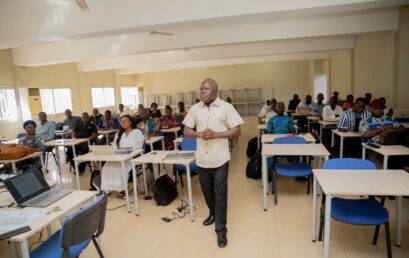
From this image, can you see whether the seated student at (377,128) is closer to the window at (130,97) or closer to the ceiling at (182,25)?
the ceiling at (182,25)

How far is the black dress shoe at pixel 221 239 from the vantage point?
2.90 m

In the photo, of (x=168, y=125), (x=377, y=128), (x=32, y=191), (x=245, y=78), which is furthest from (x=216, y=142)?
(x=245, y=78)

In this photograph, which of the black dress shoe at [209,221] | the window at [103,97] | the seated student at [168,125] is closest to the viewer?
the black dress shoe at [209,221]

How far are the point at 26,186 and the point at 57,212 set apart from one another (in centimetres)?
48

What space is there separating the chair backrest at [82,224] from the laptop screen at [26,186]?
0.69 metres

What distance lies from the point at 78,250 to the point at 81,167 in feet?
14.5

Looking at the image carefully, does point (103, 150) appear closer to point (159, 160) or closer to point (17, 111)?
point (159, 160)

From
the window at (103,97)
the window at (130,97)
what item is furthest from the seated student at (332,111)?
the window at (130,97)

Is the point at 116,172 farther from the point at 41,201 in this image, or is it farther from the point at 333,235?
the point at 333,235

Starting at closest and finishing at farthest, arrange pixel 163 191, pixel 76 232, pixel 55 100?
pixel 76 232 → pixel 163 191 → pixel 55 100

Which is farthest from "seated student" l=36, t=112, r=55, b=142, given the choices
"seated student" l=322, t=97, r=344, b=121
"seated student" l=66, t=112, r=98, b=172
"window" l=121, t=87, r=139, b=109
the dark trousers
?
"window" l=121, t=87, r=139, b=109

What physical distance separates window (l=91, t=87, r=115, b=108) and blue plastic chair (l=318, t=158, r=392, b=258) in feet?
35.4

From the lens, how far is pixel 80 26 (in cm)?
462

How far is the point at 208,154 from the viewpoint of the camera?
2900 mm
